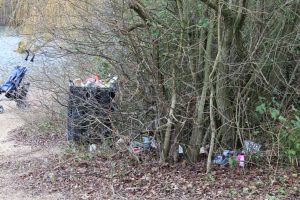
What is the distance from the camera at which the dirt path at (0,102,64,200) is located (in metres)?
5.91

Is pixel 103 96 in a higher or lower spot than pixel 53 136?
higher

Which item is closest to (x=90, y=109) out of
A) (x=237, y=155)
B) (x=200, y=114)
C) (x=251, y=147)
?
(x=200, y=114)

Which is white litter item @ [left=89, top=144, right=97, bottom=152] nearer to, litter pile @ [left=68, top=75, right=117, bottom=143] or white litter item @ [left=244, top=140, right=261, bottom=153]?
litter pile @ [left=68, top=75, right=117, bottom=143]

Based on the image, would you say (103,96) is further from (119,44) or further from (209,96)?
(209,96)

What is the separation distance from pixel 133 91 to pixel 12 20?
5.76 metres

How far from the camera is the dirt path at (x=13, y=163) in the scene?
19.4ft

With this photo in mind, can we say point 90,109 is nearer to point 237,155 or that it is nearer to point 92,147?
point 92,147

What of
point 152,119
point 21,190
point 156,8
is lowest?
point 21,190

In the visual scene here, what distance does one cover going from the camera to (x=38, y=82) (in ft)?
26.4

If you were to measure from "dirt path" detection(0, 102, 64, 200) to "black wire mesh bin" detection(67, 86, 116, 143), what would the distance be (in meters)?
0.77

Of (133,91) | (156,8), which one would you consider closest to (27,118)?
(133,91)

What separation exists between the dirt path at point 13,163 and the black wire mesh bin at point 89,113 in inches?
30.2

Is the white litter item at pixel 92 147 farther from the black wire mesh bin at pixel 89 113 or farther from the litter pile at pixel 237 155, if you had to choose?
the litter pile at pixel 237 155

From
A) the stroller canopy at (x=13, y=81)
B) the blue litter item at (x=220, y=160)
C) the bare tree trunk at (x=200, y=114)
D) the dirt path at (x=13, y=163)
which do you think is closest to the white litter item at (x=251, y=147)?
the blue litter item at (x=220, y=160)
